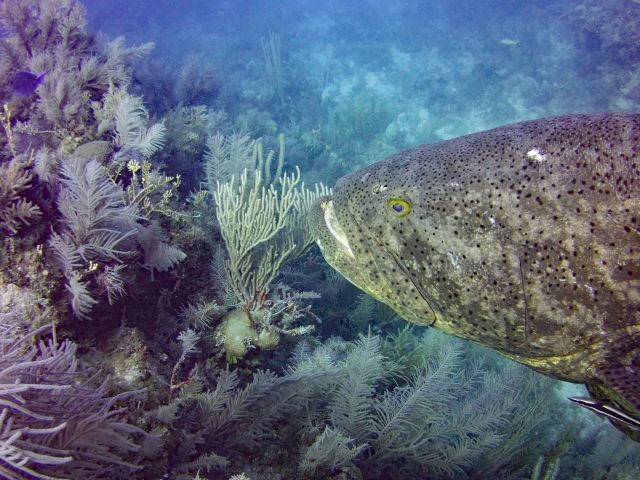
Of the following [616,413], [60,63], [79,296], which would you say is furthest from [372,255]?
[60,63]

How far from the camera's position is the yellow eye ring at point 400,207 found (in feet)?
7.31

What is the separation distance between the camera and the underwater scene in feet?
6.08

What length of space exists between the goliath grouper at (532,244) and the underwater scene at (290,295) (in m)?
0.01

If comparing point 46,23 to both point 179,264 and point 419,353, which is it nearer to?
point 179,264

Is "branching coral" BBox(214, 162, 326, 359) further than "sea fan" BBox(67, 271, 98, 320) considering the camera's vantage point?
Yes

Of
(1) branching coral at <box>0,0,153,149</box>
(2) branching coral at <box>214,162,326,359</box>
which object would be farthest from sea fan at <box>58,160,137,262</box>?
(1) branching coral at <box>0,0,153,149</box>

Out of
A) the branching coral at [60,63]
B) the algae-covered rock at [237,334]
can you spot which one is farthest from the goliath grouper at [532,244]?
the branching coral at [60,63]

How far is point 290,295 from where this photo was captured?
13.1 feet

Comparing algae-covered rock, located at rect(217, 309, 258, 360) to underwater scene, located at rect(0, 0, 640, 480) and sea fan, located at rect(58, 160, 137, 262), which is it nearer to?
underwater scene, located at rect(0, 0, 640, 480)

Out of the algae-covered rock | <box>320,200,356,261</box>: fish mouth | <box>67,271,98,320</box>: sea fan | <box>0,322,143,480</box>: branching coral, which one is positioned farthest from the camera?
the algae-covered rock

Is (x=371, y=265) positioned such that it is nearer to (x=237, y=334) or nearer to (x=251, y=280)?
(x=237, y=334)

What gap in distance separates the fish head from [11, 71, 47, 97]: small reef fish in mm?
4794

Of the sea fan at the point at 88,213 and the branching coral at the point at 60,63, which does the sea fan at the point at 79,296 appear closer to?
the sea fan at the point at 88,213

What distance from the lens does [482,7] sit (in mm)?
27609
